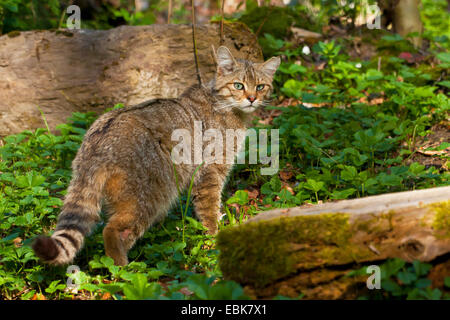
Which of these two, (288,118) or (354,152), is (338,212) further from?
(288,118)

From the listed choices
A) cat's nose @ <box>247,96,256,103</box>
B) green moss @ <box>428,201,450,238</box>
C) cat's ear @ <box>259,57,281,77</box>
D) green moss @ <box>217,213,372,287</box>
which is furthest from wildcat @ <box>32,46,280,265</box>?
green moss @ <box>428,201,450,238</box>

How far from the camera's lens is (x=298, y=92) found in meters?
6.52

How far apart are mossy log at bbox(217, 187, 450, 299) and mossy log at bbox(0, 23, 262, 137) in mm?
4091

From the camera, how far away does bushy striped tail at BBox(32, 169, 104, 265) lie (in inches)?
118

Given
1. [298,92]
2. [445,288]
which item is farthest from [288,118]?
[445,288]

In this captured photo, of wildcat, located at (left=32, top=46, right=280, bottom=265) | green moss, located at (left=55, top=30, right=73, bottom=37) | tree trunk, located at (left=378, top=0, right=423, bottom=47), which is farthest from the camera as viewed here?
tree trunk, located at (left=378, top=0, right=423, bottom=47)

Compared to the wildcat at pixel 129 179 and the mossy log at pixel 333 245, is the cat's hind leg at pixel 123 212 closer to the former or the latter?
the wildcat at pixel 129 179

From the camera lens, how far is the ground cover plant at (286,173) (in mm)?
3201

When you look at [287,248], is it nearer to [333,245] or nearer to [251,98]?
[333,245]

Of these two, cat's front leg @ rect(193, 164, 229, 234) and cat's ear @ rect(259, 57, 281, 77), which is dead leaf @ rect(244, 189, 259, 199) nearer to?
A: cat's front leg @ rect(193, 164, 229, 234)

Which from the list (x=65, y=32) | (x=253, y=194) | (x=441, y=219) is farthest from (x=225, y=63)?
(x=441, y=219)

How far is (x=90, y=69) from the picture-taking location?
20.8 ft

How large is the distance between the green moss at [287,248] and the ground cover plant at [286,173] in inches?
5.1
